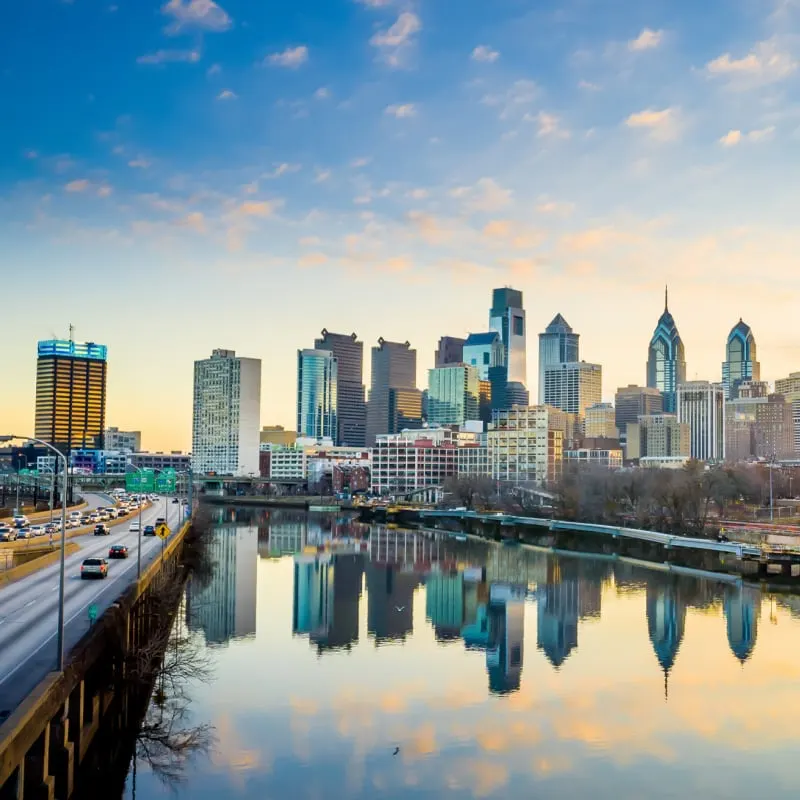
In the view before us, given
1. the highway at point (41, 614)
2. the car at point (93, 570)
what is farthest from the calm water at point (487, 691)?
the car at point (93, 570)

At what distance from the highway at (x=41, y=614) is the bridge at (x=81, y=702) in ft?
0.62

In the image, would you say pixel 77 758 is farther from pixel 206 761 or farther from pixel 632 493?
pixel 632 493

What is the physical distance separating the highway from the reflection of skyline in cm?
564

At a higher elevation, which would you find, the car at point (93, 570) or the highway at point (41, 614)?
the car at point (93, 570)

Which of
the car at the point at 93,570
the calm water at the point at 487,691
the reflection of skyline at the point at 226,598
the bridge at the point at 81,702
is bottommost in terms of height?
the calm water at the point at 487,691

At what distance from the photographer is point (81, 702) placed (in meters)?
32.0

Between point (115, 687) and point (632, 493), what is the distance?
11839cm

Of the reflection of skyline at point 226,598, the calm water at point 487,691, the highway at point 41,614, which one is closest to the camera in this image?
the highway at point 41,614

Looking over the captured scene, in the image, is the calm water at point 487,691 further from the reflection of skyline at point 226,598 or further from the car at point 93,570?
the car at point 93,570

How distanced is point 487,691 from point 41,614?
69.7 feet

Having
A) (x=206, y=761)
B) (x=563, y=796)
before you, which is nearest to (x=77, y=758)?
(x=206, y=761)

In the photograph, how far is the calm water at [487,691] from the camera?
3509 cm

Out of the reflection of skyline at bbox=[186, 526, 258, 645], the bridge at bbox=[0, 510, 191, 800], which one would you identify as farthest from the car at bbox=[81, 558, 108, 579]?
the reflection of skyline at bbox=[186, 526, 258, 645]

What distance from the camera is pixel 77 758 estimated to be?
103 feet
